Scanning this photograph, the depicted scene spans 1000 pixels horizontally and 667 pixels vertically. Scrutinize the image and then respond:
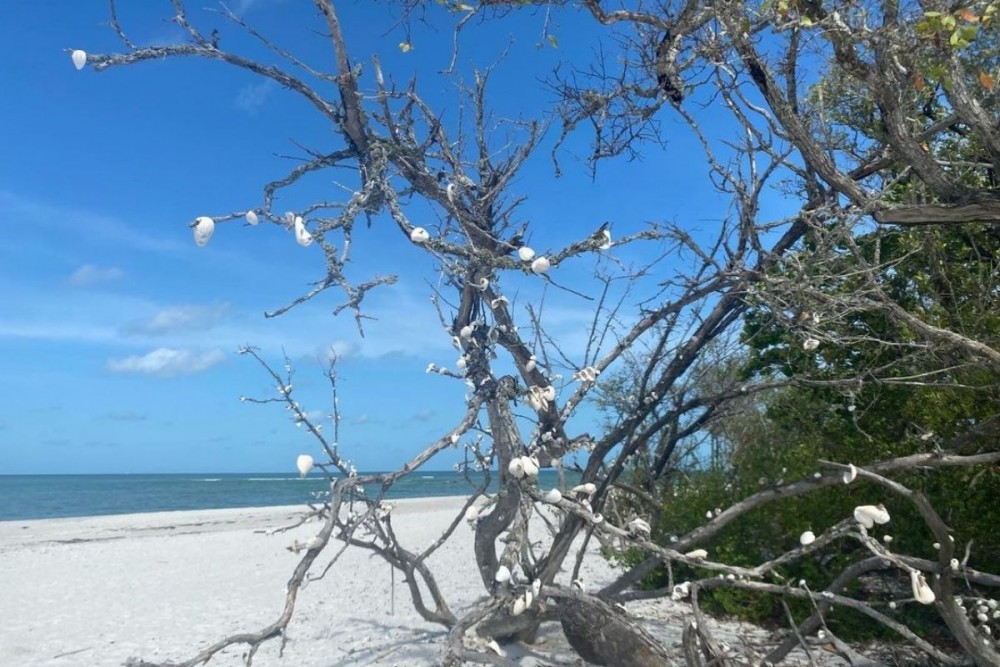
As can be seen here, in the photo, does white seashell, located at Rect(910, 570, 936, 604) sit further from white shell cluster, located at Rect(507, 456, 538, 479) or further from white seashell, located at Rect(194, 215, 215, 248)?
white seashell, located at Rect(194, 215, 215, 248)

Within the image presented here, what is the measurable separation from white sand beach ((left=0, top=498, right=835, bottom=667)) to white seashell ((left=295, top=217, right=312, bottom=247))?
2.88 m

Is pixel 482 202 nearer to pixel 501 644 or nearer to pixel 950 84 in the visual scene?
pixel 950 84

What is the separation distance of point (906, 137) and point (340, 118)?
306 centimetres

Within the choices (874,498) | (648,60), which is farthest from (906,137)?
(874,498)

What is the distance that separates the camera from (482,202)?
509 cm

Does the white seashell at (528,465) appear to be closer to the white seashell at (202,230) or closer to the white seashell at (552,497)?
the white seashell at (552,497)

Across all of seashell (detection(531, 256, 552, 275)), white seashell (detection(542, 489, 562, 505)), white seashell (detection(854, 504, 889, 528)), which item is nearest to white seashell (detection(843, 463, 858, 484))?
white seashell (detection(854, 504, 889, 528))

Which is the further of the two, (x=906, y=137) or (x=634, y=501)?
(x=634, y=501)

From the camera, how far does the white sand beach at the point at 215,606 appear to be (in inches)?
255

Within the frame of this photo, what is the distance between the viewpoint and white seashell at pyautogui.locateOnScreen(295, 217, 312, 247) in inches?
144

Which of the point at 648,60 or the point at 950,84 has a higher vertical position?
the point at 648,60

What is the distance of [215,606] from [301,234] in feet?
21.2

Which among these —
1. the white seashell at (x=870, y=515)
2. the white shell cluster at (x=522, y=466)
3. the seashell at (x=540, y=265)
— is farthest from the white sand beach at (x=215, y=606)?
the seashell at (x=540, y=265)

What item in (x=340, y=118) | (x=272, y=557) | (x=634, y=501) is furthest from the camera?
(x=272, y=557)
